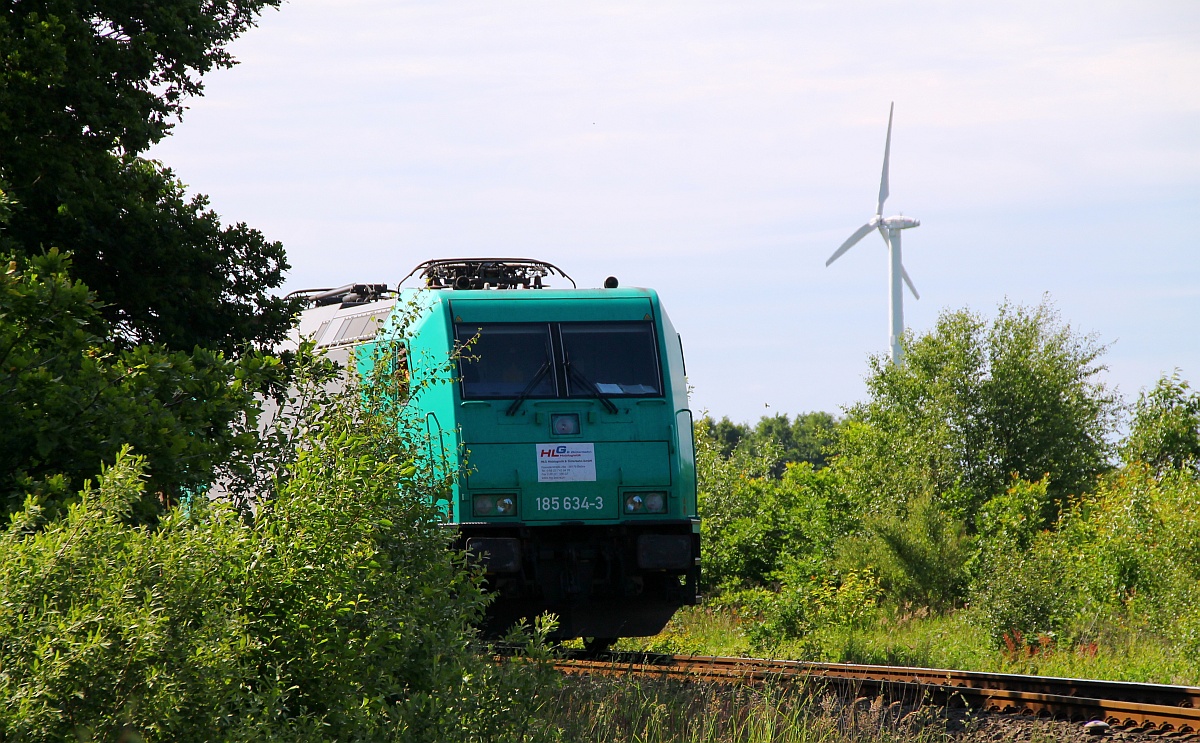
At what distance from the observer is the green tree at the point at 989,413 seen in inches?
1262

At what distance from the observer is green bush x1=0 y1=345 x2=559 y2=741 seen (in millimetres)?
4000

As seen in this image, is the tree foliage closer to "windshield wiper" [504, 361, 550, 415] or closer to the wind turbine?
the wind turbine

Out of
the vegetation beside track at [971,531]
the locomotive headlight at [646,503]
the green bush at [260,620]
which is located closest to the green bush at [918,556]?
the vegetation beside track at [971,531]

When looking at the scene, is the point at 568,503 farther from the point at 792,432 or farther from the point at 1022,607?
the point at 792,432

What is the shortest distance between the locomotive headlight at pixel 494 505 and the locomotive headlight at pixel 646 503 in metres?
1.13

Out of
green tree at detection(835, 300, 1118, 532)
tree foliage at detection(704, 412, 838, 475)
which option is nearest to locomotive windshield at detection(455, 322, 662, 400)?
green tree at detection(835, 300, 1118, 532)

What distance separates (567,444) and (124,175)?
4.78 metres

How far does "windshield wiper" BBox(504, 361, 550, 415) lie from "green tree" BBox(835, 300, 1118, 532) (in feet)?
64.2

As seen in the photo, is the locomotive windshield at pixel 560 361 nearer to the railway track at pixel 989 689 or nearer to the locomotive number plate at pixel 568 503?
the locomotive number plate at pixel 568 503

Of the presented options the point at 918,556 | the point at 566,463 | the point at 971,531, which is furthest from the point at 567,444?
the point at 971,531

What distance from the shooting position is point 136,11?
37.1ft

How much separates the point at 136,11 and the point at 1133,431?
25548mm

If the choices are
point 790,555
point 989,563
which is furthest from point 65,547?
point 790,555

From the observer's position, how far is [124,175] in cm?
1130
